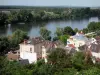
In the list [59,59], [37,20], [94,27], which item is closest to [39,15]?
[37,20]

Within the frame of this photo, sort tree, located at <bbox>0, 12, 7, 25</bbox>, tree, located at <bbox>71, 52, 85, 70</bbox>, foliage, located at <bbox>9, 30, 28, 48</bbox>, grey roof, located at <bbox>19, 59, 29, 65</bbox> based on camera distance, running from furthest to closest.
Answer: tree, located at <bbox>0, 12, 7, 25</bbox> → foliage, located at <bbox>9, 30, 28, 48</bbox> → grey roof, located at <bbox>19, 59, 29, 65</bbox> → tree, located at <bbox>71, 52, 85, 70</bbox>

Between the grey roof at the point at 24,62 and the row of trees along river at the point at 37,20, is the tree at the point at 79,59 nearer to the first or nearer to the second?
the grey roof at the point at 24,62

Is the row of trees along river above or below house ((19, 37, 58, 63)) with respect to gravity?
below

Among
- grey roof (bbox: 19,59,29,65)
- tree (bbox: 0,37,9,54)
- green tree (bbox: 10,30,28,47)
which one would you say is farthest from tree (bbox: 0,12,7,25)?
grey roof (bbox: 19,59,29,65)

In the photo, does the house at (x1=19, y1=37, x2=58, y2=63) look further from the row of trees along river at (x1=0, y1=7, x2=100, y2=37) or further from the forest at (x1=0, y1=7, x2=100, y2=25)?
the forest at (x1=0, y1=7, x2=100, y2=25)

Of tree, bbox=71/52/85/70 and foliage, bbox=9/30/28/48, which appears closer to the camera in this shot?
tree, bbox=71/52/85/70

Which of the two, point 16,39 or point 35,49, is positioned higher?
point 35,49

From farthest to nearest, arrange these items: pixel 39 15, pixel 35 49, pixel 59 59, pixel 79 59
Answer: pixel 39 15 → pixel 35 49 → pixel 79 59 → pixel 59 59

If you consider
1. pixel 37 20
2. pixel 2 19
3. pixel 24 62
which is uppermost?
pixel 24 62

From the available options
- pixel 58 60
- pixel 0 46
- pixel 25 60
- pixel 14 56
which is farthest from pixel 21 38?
pixel 58 60

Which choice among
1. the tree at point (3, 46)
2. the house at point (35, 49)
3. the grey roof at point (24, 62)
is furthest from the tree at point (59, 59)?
the tree at point (3, 46)

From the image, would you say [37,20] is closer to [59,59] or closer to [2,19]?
[2,19]
